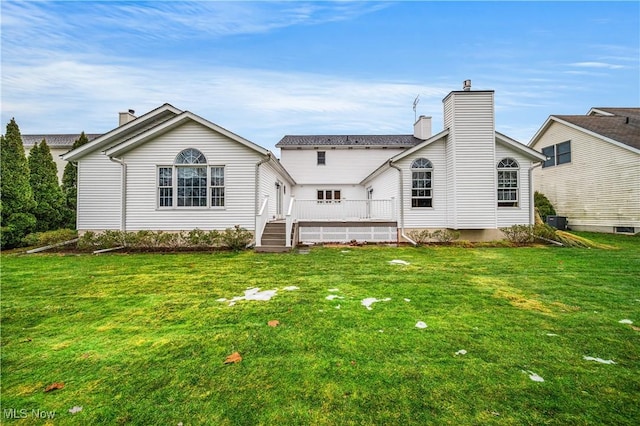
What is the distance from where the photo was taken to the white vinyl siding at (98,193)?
13109 millimetres

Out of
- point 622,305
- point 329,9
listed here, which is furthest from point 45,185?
point 622,305

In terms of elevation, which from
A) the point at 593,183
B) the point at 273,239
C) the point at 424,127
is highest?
the point at 424,127

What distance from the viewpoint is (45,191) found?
13.8 metres

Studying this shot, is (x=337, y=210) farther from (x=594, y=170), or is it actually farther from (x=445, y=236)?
(x=594, y=170)

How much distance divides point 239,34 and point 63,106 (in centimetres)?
927

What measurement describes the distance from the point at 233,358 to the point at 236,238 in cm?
874

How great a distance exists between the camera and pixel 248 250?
37.2 feet

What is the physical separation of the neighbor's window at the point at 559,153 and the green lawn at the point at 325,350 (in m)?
15.2

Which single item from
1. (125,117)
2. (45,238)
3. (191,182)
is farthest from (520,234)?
(125,117)

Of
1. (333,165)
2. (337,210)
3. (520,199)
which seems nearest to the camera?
(520,199)

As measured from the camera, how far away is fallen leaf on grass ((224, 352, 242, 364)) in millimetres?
2993

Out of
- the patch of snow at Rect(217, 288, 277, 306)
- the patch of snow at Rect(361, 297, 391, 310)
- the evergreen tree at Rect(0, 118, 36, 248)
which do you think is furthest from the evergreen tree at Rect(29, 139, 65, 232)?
the patch of snow at Rect(361, 297, 391, 310)

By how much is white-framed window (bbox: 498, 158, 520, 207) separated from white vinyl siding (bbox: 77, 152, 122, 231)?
17.0m

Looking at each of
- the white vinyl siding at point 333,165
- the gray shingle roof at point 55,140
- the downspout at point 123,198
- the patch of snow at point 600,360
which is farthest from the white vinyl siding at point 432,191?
the gray shingle roof at point 55,140
